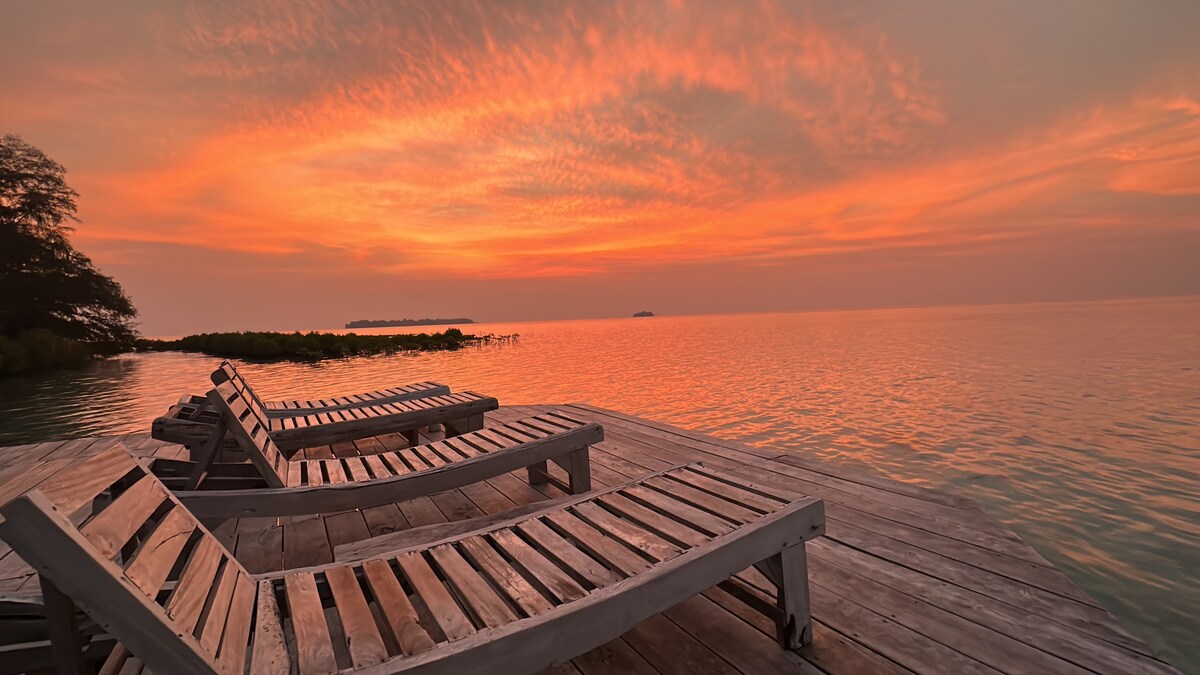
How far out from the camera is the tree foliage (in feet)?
92.8

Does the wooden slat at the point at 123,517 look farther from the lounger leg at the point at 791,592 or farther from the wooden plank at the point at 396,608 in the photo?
the lounger leg at the point at 791,592

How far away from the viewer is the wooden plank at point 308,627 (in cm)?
154

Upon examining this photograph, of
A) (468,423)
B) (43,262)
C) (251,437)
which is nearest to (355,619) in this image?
(251,437)

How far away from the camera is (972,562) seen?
127 inches

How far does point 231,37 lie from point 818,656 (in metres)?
17.0

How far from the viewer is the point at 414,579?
2.01m

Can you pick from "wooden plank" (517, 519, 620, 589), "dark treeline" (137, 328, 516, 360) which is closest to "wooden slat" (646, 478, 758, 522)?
"wooden plank" (517, 519, 620, 589)

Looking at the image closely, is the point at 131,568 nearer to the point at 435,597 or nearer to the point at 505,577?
the point at 435,597

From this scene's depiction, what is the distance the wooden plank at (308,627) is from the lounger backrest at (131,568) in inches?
5.8

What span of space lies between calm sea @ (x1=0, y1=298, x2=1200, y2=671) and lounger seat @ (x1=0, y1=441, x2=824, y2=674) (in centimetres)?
309

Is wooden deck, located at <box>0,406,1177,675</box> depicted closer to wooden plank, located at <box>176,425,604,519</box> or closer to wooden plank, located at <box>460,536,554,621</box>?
wooden plank, located at <box>176,425,604,519</box>

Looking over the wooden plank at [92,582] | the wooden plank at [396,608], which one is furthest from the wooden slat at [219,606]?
the wooden plank at [396,608]

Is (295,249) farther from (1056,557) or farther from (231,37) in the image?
(1056,557)

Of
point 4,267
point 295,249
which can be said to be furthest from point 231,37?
point 295,249
